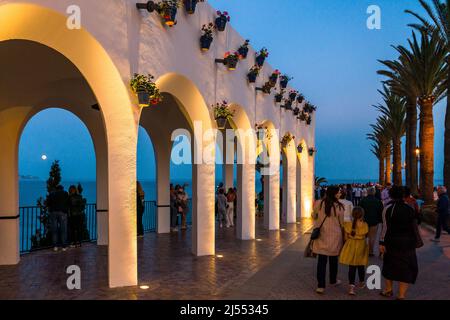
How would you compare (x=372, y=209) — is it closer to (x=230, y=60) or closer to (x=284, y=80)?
(x=230, y=60)

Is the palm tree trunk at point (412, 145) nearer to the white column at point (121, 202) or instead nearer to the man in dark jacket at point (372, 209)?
the man in dark jacket at point (372, 209)

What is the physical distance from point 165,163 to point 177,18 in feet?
23.1

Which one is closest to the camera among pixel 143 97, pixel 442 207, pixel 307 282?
pixel 143 97

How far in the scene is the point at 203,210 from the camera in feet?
38.9

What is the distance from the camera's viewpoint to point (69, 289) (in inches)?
320

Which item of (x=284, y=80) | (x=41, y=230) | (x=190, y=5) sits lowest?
(x=41, y=230)

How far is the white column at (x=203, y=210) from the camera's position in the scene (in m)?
11.8

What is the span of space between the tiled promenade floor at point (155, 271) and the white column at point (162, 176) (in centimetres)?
197

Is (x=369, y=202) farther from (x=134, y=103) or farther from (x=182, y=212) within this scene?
(x=182, y=212)

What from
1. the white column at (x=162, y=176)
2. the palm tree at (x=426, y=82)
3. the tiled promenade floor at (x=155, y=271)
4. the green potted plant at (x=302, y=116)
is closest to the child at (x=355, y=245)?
the tiled promenade floor at (x=155, y=271)

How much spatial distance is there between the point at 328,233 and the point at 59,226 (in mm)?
7514

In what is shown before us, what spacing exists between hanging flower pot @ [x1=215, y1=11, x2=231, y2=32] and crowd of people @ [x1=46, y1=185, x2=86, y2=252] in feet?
19.3

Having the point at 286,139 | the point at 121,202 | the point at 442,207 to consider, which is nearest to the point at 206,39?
the point at 121,202

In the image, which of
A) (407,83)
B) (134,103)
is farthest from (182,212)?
(407,83)
